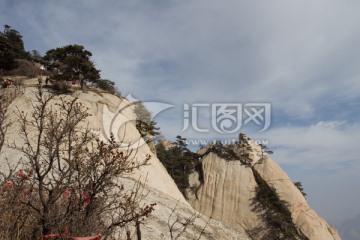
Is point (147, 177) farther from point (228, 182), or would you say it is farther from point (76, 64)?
point (228, 182)

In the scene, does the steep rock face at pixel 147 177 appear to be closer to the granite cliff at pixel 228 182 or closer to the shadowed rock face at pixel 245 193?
the granite cliff at pixel 228 182

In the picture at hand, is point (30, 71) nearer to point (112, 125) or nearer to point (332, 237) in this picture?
point (112, 125)

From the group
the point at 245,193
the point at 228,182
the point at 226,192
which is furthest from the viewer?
the point at 228,182

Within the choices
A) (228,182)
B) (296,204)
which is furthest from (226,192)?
(296,204)

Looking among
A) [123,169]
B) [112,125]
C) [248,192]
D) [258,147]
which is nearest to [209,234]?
[123,169]

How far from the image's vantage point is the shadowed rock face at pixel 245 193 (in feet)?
90.6

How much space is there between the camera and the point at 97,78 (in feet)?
82.4

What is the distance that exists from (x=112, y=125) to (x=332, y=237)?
897 inches

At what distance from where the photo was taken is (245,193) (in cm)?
3016

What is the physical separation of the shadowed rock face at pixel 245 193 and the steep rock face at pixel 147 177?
790 centimetres

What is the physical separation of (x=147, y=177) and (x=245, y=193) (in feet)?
49.1

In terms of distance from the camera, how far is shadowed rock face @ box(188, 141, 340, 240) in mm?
27609

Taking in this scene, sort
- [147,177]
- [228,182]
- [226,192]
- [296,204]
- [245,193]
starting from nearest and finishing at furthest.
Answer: [147,177]
[296,204]
[245,193]
[226,192]
[228,182]

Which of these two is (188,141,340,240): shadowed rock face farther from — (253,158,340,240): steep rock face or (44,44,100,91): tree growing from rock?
(44,44,100,91): tree growing from rock
